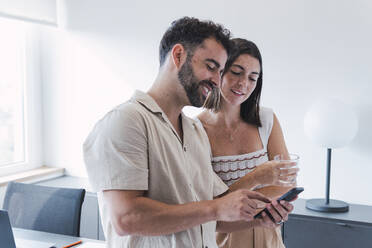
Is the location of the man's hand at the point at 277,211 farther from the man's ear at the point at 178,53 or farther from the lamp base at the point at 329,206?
the lamp base at the point at 329,206

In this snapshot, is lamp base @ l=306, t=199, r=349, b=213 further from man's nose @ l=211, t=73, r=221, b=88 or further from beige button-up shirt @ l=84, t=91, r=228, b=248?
man's nose @ l=211, t=73, r=221, b=88

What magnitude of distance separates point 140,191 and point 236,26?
88.0 inches

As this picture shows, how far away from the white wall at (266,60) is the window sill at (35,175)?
0.15 metres

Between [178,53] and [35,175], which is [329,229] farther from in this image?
[35,175]

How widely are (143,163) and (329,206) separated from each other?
6.02ft

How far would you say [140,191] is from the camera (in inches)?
46.1

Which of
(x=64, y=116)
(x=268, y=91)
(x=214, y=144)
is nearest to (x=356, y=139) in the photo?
(x=268, y=91)

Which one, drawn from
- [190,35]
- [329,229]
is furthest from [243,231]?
[329,229]

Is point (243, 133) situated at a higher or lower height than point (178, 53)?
lower

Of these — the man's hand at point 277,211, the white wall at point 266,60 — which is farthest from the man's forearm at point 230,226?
the white wall at point 266,60

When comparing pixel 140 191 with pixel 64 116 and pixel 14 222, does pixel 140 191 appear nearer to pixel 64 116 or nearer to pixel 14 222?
pixel 14 222

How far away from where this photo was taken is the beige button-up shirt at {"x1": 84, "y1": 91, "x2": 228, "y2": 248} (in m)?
1.14

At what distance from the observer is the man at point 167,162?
1138 millimetres

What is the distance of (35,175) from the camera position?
3.66 metres
